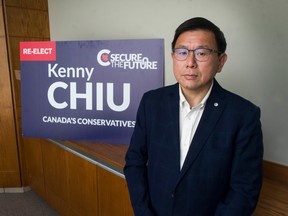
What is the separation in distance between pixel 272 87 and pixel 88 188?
4.70 feet

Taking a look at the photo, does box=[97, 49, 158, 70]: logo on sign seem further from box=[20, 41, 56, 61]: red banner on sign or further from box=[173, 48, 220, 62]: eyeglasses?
box=[173, 48, 220, 62]: eyeglasses

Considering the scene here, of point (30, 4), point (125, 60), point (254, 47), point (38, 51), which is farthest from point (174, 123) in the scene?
point (30, 4)

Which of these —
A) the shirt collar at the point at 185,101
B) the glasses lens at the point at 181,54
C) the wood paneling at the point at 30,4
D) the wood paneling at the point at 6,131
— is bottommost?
the wood paneling at the point at 6,131

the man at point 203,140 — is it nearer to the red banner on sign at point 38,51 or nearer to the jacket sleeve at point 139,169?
the jacket sleeve at point 139,169

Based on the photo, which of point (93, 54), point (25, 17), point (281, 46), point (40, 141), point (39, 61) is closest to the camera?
point (281, 46)

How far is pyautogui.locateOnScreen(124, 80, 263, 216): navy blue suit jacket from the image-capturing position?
3.09 feet

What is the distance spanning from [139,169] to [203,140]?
0.37 meters

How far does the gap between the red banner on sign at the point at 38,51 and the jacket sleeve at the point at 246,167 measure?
153 centimetres

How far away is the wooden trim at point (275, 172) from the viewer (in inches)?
52.1

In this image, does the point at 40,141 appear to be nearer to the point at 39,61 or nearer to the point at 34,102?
the point at 34,102

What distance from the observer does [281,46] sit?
1.27 m

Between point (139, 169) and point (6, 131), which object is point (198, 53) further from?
point (6, 131)

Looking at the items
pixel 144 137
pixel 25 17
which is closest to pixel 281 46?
pixel 144 137

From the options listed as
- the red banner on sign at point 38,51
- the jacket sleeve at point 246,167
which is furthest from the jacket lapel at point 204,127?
the red banner on sign at point 38,51
